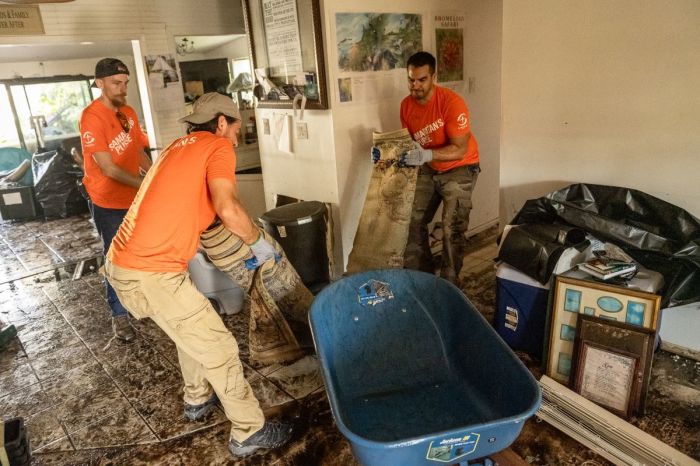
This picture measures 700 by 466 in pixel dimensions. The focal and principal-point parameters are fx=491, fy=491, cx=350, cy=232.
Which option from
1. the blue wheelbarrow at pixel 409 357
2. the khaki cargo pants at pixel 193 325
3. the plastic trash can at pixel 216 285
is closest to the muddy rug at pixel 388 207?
the plastic trash can at pixel 216 285

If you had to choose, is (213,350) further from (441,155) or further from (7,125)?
(7,125)

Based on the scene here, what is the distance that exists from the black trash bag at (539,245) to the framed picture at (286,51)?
1.42 metres

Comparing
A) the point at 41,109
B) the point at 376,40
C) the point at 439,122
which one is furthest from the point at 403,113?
the point at 41,109

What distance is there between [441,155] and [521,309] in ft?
3.29

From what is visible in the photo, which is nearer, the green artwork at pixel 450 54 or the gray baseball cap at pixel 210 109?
the gray baseball cap at pixel 210 109

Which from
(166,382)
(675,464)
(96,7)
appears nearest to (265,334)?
(166,382)

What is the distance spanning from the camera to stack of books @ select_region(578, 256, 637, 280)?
6.84ft

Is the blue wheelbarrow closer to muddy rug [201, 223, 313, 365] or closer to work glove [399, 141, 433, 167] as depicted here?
muddy rug [201, 223, 313, 365]

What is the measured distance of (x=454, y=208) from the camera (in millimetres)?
3012

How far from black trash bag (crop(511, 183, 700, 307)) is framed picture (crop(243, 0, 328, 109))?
58.4 inches

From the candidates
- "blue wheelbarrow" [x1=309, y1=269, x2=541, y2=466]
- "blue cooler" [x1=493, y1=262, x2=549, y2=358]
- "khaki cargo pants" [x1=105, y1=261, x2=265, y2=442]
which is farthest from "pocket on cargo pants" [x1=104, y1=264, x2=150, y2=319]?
"blue cooler" [x1=493, y1=262, x2=549, y2=358]

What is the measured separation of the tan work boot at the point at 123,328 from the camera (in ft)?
9.67

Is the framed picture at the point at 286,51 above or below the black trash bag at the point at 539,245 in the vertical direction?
above

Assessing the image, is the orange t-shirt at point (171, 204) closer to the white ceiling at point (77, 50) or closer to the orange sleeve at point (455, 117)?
the orange sleeve at point (455, 117)
